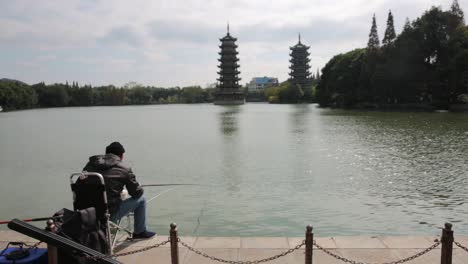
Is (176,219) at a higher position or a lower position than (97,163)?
lower

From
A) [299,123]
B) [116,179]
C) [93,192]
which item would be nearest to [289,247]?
[116,179]

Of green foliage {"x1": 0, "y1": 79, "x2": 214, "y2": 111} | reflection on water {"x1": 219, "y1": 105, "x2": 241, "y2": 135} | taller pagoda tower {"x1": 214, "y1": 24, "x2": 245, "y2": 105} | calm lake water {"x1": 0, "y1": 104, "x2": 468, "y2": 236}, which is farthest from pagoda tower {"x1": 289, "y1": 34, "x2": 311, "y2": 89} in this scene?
calm lake water {"x1": 0, "y1": 104, "x2": 468, "y2": 236}

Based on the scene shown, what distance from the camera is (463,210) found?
928 cm

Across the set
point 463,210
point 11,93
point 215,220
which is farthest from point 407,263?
point 11,93

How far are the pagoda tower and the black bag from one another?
131179mm

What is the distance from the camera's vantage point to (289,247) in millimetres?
5289

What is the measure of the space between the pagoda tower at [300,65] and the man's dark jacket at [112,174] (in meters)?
130

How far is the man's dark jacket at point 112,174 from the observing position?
4.93 metres

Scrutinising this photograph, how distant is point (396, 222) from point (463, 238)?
2.93m

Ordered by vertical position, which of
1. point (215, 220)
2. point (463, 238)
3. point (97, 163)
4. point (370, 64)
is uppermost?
point (370, 64)

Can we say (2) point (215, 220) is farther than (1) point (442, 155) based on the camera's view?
No

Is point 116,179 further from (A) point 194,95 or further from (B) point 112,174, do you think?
(A) point 194,95

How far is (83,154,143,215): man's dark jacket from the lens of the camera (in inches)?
194

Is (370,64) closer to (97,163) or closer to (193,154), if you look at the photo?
(193,154)
